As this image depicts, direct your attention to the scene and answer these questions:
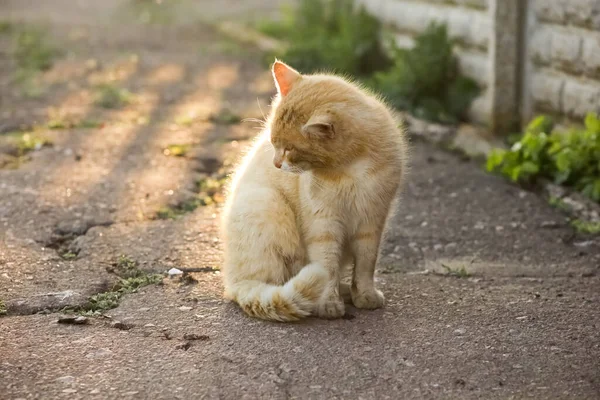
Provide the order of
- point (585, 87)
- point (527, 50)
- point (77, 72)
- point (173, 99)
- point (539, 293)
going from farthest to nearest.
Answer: point (77, 72)
point (173, 99)
point (527, 50)
point (585, 87)
point (539, 293)

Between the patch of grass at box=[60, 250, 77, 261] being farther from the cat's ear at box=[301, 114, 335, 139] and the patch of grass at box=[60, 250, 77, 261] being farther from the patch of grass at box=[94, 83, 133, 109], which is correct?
the patch of grass at box=[94, 83, 133, 109]

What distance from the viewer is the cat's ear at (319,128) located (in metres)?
3.23

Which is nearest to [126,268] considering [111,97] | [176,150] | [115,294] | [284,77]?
[115,294]

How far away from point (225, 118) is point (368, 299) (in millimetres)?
3953

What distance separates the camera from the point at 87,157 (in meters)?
6.04

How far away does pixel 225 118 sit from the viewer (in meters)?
7.30

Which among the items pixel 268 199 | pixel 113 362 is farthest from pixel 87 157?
pixel 113 362

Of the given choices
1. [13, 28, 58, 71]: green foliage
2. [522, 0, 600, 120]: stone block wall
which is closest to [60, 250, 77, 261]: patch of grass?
[522, 0, 600, 120]: stone block wall

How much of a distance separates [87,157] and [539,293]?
11.5 feet

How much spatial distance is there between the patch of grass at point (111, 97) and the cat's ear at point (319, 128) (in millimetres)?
4799

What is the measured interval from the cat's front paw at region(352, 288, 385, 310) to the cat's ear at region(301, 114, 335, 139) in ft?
2.47

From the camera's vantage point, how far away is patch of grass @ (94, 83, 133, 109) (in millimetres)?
7750

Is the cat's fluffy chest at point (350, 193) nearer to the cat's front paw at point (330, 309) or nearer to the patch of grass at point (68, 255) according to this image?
the cat's front paw at point (330, 309)

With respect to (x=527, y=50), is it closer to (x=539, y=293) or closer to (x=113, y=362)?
(x=539, y=293)
